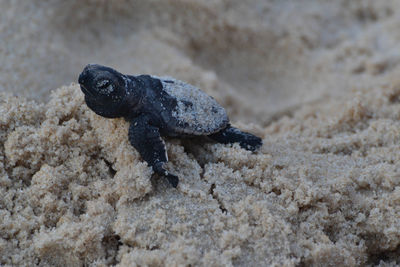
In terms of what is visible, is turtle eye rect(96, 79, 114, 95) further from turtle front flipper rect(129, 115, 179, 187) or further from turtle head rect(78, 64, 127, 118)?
turtle front flipper rect(129, 115, 179, 187)

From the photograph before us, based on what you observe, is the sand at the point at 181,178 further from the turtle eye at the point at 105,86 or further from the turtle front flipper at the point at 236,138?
the turtle eye at the point at 105,86

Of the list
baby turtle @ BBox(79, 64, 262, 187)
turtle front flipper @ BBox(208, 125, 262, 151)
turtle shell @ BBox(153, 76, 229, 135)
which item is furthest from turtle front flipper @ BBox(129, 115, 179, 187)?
turtle front flipper @ BBox(208, 125, 262, 151)

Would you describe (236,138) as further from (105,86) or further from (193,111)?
(105,86)

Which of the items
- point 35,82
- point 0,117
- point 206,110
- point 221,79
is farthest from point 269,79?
point 0,117

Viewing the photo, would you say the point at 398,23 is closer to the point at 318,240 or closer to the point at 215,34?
the point at 215,34

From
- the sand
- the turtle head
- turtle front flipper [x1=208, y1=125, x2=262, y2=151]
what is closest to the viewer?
the sand
